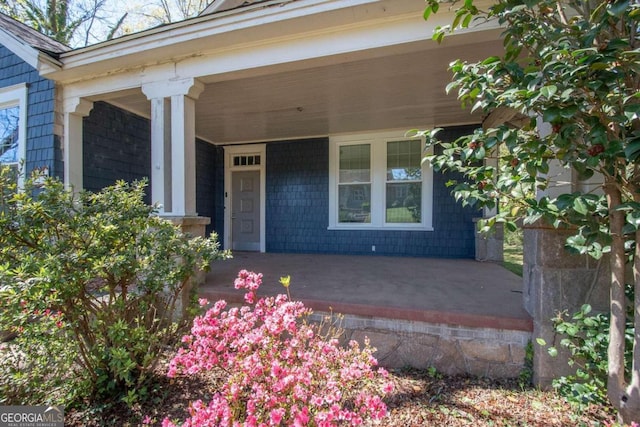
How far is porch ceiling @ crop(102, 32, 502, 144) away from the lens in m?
3.04

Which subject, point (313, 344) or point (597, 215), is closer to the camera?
point (313, 344)

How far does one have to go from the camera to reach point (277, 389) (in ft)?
4.31

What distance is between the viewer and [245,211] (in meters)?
6.66

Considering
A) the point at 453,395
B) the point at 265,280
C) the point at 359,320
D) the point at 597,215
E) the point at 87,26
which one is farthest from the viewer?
the point at 87,26

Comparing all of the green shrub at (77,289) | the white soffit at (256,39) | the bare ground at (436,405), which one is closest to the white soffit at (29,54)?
the white soffit at (256,39)

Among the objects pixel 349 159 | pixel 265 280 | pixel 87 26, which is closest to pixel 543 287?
pixel 265 280

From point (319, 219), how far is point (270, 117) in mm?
2067

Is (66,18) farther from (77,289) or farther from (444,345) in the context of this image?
(444,345)

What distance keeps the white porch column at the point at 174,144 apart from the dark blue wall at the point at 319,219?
9.89 feet

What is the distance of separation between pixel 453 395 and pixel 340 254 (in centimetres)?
394

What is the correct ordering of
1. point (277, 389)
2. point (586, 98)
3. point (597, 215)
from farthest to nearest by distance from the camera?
1. point (597, 215)
2. point (586, 98)
3. point (277, 389)

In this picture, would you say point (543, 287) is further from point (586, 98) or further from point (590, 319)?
point (586, 98)

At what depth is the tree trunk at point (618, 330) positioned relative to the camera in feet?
5.31

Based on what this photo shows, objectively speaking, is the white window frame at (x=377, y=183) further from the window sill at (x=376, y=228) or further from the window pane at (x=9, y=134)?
the window pane at (x=9, y=134)
